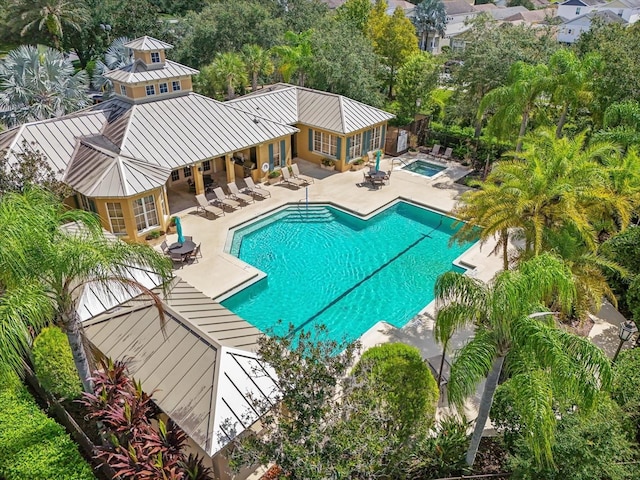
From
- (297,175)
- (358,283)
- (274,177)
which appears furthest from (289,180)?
(358,283)

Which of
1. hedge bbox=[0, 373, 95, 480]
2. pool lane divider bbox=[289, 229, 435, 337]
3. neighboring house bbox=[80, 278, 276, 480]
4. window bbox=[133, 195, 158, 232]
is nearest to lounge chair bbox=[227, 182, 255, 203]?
window bbox=[133, 195, 158, 232]

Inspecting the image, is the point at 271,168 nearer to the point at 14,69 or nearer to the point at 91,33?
the point at 14,69

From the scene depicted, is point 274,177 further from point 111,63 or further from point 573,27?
point 573,27

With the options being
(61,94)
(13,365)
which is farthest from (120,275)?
(61,94)

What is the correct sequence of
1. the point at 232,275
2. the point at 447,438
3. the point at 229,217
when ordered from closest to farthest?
the point at 447,438, the point at 232,275, the point at 229,217

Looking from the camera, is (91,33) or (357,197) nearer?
(357,197)
